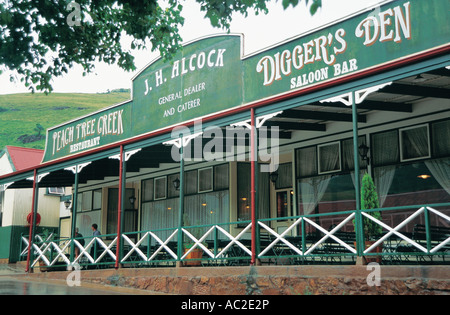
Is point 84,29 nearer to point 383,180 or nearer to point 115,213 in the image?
point 383,180

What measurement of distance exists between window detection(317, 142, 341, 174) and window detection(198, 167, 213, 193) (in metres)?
4.45

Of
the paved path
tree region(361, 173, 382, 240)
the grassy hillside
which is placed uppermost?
the grassy hillside

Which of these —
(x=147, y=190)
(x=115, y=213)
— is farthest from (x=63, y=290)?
(x=115, y=213)

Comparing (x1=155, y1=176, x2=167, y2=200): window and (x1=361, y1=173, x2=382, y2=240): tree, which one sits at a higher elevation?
(x1=155, y1=176, x2=167, y2=200): window

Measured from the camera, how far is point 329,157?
14945 millimetres

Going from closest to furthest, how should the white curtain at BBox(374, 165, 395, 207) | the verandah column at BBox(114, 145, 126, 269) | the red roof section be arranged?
the white curtain at BBox(374, 165, 395, 207) → the verandah column at BBox(114, 145, 126, 269) → the red roof section

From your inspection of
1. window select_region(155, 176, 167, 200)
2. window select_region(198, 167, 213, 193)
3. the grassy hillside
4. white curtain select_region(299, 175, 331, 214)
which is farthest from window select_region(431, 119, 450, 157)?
the grassy hillside

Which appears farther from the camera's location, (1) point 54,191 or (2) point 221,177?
(1) point 54,191

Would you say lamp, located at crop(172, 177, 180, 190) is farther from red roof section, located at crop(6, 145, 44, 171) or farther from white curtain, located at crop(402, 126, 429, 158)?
red roof section, located at crop(6, 145, 44, 171)

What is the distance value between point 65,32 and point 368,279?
718cm

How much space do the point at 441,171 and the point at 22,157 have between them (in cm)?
2327

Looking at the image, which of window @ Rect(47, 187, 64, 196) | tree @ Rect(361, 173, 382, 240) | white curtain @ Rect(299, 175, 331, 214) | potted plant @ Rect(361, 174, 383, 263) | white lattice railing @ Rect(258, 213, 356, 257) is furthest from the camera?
window @ Rect(47, 187, 64, 196)

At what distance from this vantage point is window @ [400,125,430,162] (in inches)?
503

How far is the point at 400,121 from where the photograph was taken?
43.7 ft
